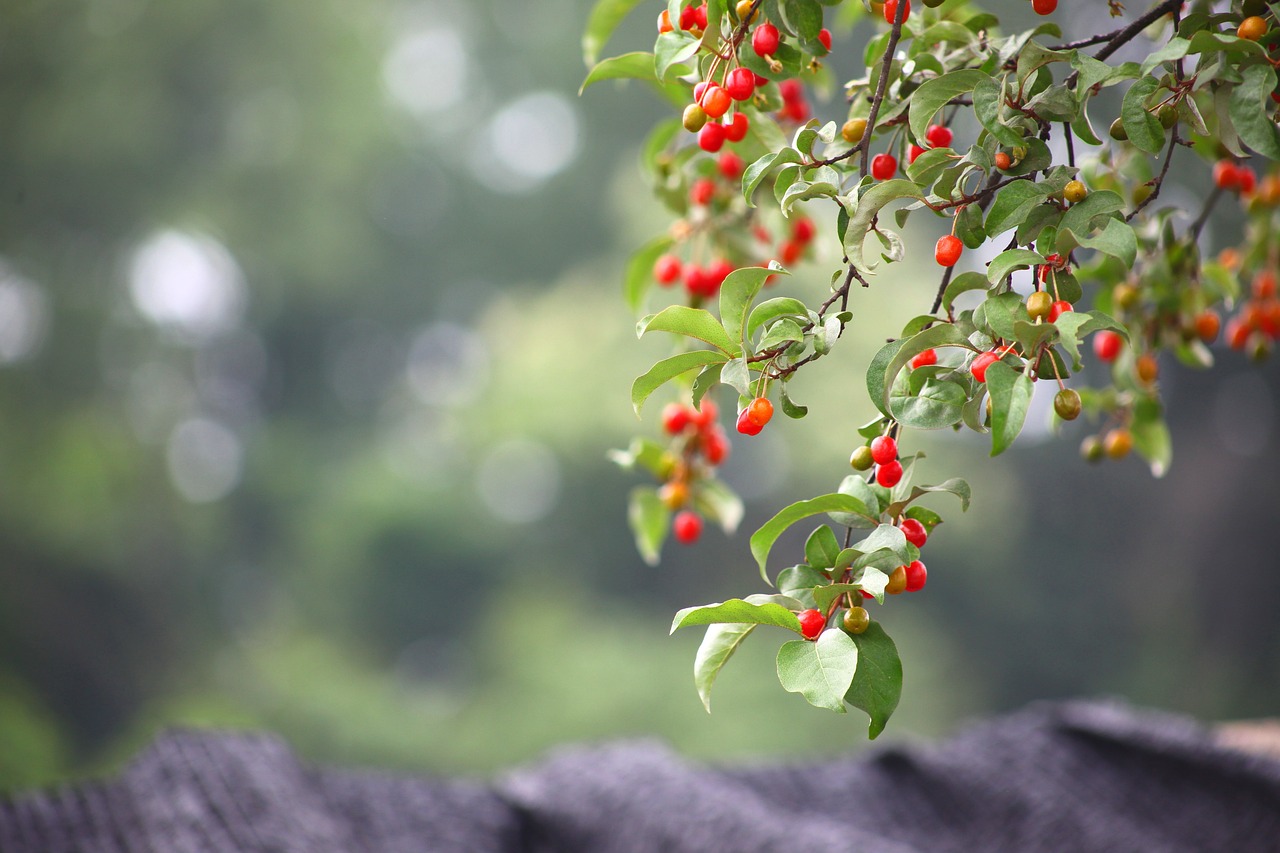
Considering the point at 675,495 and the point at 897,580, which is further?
the point at 675,495

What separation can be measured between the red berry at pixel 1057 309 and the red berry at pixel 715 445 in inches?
8.6

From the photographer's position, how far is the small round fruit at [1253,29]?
354 millimetres

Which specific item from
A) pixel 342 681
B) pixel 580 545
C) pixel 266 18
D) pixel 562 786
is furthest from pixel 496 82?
pixel 562 786

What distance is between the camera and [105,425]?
3.05m

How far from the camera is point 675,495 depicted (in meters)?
0.54

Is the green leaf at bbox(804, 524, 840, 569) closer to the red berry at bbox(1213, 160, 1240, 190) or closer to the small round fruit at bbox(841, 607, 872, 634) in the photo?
the small round fruit at bbox(841, 607, 872, 634)

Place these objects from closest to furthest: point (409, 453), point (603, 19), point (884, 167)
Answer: point (884, 167) → point (603, 19) → point (409, 453)

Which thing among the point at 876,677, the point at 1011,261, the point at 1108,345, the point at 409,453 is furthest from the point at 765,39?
the point at 409,453

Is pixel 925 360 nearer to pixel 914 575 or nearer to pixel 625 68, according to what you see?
pixel 914 575

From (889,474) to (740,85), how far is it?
0.15m

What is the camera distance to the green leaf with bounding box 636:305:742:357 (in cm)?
35

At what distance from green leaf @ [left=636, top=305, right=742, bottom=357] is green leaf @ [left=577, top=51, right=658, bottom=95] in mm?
134

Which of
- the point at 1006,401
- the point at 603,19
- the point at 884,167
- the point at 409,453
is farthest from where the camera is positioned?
the point at 409,453

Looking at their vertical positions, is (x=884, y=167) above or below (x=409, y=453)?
below
